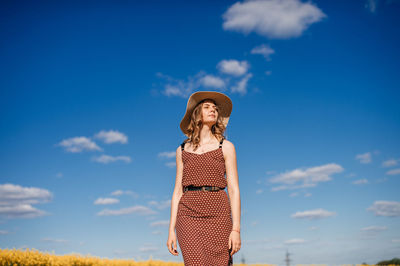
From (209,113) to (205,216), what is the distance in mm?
1380

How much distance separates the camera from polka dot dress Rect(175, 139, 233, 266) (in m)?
3.99

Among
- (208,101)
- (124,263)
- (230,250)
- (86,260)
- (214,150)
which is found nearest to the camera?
(230,250)

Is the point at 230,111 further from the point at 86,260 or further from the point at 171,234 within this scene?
the point at 86,260

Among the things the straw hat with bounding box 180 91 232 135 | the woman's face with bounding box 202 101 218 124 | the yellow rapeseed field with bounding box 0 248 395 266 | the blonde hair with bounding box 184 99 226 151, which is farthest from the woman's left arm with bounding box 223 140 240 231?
the yellow rapeseed field with bounding box 0 248 395 266

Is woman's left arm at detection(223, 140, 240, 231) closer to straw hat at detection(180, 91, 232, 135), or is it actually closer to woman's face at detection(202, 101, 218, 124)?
woman's face at detection(202, 101, 218, 124)

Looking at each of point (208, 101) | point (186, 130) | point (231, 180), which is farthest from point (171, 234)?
point (208, 101)

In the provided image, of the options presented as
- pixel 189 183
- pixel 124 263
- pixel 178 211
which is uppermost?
pixel 189 183

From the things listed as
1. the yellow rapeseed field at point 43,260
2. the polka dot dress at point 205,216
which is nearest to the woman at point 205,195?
the polka dot dress at point 205,216

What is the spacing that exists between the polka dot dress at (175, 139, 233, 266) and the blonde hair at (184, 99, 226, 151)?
0.29m

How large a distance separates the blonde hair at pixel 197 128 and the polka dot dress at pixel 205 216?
293 mm

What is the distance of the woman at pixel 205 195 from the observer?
4.04 metres

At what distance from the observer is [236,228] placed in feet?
13.4

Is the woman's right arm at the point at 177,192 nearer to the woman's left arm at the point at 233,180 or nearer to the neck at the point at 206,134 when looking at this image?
the neck at the point at 206,134

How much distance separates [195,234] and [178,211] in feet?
1.43
